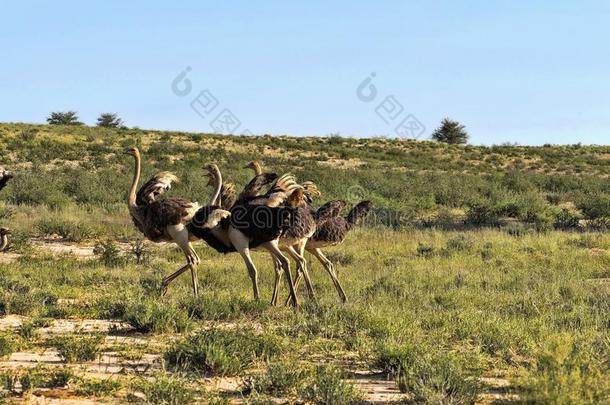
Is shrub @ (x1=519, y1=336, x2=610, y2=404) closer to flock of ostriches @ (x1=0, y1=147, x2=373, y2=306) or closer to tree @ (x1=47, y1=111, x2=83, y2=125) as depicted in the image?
flock of ostriches @ (x1=0, y1=147, x2=373, y2=306)

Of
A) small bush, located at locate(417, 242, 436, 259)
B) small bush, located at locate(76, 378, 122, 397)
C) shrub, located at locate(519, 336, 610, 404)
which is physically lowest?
small bush, located at locate(76, 378, 122, 397)

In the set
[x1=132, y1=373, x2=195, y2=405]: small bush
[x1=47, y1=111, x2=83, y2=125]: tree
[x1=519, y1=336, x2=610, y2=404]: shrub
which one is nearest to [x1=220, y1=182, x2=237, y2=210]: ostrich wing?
[x1=132, y1=373, x2=195, y2=405]: small bush

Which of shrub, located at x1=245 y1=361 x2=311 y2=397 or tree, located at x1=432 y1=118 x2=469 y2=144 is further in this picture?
tree, located at x1=432 y1=118 x2=469 y2=144

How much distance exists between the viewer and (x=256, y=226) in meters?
8.98

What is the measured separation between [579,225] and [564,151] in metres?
31.8

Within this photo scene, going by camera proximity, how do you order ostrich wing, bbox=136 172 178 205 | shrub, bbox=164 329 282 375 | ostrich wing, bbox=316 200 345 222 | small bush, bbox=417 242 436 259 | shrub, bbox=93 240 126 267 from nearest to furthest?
shrub, bbox=164 329 282 375 → ostrich wing, bbox=316 200 345 222 → ostrich wing, bbox=136 172 178 205 → shrub, bbox=93 240 126 267 → small bush, bbox=417 242 436 259

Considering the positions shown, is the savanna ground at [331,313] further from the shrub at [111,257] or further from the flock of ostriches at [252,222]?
the flock of ostriches at [252,222]

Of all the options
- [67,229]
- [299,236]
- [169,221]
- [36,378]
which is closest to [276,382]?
[36,378]

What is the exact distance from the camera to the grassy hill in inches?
797

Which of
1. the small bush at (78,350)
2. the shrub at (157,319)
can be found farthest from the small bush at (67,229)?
the small bush at (78,350)

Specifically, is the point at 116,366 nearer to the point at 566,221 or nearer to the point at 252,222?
the point at 252,222

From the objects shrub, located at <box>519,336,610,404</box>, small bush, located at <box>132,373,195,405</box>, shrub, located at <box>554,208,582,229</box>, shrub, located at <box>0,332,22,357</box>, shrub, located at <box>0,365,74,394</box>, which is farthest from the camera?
shrub, located at <box>554,208,582,229</box>

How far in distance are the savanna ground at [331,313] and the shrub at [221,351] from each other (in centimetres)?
2

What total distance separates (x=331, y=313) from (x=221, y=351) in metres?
2.32
